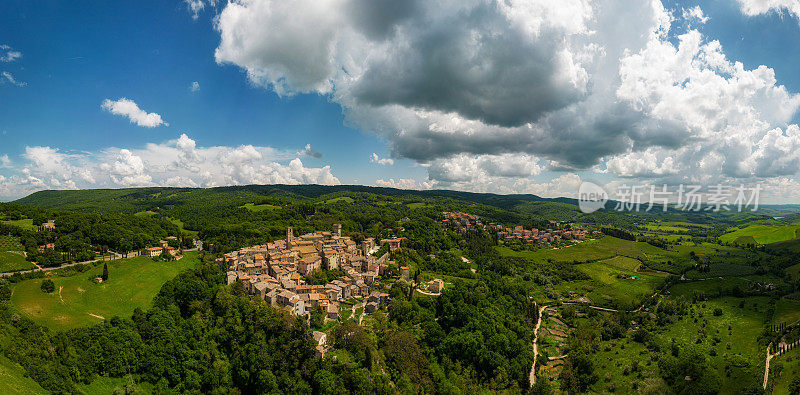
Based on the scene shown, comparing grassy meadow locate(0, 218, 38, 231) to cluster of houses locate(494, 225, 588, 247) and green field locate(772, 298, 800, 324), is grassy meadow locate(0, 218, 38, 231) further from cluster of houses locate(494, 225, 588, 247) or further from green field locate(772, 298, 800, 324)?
cluster of houses locate(494, 225, 588, 247)

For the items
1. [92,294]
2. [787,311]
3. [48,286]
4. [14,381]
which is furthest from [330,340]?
[787,311]

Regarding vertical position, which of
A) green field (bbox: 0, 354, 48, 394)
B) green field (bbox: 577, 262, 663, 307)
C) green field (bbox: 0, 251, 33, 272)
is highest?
green field (bbox: 0, 251, 33, 272)

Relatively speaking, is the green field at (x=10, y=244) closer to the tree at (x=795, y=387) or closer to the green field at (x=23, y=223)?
the green field at (x=23, y=223)

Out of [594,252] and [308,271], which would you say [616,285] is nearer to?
[594,252]

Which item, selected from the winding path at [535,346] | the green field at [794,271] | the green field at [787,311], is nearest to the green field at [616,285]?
the winding path at [535,346]

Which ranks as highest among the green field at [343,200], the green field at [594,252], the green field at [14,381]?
the green field at [343,200]

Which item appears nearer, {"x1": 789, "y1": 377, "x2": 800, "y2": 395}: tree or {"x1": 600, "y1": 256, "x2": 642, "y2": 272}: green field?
{"x1": 789, "y1": 377, "x2": 800, "y2": 395}: tree

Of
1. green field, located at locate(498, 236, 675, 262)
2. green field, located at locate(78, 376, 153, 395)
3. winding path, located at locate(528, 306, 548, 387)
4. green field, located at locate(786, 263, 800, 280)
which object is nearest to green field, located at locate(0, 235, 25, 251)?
green field, located at locate(78, 376, 153, 395)

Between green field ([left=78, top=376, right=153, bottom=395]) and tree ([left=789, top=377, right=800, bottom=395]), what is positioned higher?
tree ([left=789, top=377, right=800, bottom=395])
